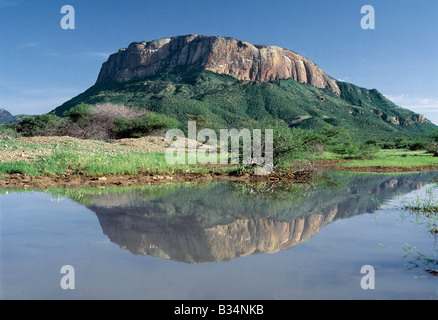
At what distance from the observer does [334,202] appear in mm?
7160

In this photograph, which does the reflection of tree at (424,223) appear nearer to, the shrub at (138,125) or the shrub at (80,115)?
the shrub at (138,125)

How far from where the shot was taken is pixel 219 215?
230 inches

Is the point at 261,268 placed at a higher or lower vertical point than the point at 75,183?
lower

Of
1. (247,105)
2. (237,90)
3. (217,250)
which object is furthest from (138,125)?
(237,90)

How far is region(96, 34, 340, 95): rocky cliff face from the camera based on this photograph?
134 m

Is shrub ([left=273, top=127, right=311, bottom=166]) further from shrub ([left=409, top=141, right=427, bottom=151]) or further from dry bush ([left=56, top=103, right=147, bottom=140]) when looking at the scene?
shrub ([left=409, top=141, right=427, bottom=151])

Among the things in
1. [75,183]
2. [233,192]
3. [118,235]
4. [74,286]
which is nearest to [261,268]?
[74,286]

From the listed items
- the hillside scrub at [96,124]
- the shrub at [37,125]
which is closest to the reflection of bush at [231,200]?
the shrub at [37,125]

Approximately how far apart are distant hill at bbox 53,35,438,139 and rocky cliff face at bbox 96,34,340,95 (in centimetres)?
42

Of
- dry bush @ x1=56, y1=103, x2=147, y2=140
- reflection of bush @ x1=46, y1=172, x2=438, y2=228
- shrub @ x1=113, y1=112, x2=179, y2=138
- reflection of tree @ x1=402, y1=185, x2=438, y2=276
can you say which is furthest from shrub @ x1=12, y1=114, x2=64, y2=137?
reflection of tree @ x1=402, y1=185, x2=438, y2=276

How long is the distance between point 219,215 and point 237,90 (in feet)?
278
